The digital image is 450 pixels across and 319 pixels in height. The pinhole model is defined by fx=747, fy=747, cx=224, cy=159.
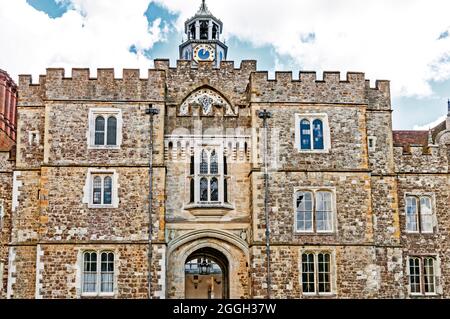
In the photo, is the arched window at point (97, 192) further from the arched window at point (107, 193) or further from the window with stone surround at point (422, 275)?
the window with stone surround at point (422, 275)

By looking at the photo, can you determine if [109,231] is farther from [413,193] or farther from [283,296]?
[413,193]

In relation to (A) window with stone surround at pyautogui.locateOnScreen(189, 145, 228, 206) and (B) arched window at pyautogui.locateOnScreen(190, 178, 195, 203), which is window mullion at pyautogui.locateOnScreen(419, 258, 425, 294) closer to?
(A) window with stone surround at pyautogui.locateOnScreen(189, 145, 228, 206)

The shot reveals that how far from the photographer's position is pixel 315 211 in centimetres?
2898

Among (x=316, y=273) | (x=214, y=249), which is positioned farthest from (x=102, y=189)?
(x=316, y=273)

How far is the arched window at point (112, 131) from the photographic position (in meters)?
29.2

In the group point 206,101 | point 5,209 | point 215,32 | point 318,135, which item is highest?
point 215,32

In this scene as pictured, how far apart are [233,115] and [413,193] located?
8202 mm

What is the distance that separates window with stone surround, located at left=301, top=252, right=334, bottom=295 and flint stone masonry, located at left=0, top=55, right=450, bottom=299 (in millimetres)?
290

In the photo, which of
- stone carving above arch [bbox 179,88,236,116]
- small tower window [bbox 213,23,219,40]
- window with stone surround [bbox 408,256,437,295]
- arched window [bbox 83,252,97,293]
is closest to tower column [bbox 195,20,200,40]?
small tower window [bbox 213,23,219,40]

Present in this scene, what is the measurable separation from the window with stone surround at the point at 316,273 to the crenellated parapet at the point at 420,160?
5.40 m

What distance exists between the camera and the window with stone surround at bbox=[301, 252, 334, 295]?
2831 centimetres

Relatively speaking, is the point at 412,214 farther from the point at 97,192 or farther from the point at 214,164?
the point at 97,192

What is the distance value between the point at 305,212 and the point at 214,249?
3890mm
